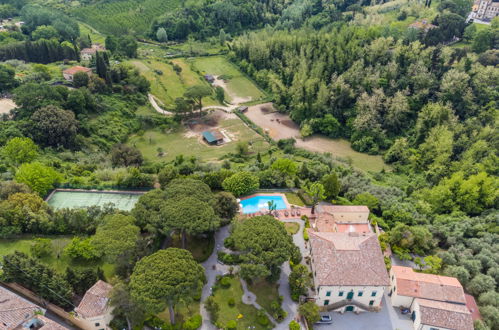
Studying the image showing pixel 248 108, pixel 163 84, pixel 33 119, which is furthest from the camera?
pixel 163 84

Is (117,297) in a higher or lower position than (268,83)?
higher

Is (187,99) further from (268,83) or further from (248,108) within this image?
(268,83)

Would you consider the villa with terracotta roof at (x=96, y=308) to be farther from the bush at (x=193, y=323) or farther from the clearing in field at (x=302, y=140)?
the clearing in field at (x=302, y=140)

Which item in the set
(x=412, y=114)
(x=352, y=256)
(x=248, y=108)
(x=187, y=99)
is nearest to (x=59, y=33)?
(x=187, y=99)

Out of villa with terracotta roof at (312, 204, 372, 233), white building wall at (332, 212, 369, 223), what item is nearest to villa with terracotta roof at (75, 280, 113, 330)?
villa with terracotta roof at (312, 204, 372, 233)

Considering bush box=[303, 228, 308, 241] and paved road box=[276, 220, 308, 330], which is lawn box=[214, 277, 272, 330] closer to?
paved road box=[276, 220, 308, 330]

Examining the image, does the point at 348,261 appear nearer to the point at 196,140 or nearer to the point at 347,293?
the point at 347,293
